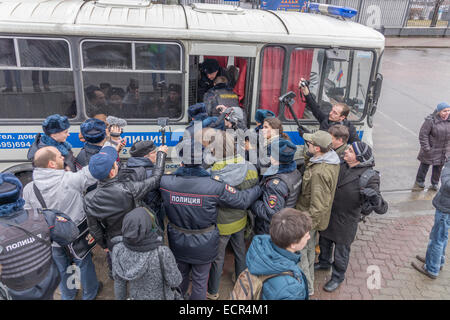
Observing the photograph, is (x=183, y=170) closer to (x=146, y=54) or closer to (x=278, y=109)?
(x=146, y=54)

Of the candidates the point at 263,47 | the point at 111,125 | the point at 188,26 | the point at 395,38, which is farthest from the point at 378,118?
the point at 395,38

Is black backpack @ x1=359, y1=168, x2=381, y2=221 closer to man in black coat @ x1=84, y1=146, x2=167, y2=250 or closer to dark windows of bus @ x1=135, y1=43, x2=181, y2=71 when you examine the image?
man in black coat @ x1=84, y1=146, x2=167, y2=250

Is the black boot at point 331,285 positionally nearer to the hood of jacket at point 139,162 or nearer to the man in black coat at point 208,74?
the hood of jacket at point 139,162

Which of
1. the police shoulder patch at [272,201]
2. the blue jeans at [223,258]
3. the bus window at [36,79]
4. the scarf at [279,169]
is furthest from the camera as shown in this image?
the bus window at [36,79]

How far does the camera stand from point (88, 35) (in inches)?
185

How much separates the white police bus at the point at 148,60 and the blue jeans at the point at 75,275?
170 cm

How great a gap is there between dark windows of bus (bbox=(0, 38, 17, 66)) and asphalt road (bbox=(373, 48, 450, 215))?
6.49 m

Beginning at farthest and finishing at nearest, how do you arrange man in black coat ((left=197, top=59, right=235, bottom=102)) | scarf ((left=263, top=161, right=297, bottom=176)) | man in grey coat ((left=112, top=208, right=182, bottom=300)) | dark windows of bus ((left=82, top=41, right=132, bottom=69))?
1. man in black coat ((left=197, top=59, right=235, bottom=102))
2. dark windows of bus ((left=82, top=41, right=132, bottom=69))
3. scarf ((left=263, top=161, right=297, bottom=176))
4. man in grey coat ((left=112, top=208, right=182, bottom=300))

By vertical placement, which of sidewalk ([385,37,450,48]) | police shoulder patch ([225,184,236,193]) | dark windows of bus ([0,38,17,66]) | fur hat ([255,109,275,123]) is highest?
dark windows of bus ([0,38,17,66])

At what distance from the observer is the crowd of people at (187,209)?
2.93 meters

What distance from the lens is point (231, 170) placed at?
12.9 feet

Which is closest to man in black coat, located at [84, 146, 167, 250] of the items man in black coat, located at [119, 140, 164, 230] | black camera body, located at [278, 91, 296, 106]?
man in black coat, located at [119, 140, 164, 230]

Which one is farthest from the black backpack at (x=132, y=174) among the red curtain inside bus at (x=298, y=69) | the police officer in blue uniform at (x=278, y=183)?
the red curtain inside bus at (x=298, y=69)

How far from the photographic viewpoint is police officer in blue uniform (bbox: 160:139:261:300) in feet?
11.8
